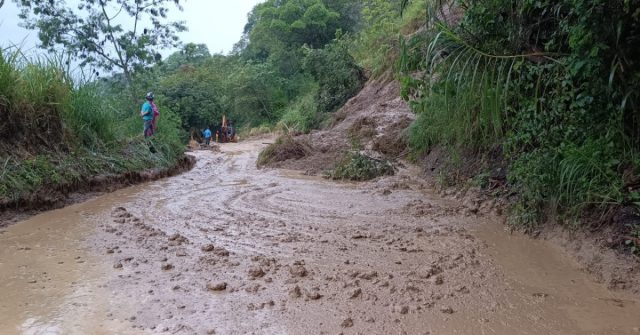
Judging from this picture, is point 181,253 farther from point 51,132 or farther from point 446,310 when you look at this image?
point 51,132

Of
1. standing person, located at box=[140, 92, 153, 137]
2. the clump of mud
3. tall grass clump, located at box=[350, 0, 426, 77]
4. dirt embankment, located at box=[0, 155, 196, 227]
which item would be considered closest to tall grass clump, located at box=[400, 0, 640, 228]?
dirt embankment, located at box=[0, 155, 196, 227]

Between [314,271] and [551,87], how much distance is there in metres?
2.99

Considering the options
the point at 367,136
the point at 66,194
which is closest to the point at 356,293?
the point at 66,194

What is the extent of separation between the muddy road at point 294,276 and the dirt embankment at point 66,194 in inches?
8.9

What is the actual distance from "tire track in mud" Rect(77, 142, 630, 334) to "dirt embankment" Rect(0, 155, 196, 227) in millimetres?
846

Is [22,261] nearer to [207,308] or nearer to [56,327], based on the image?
[56,327]

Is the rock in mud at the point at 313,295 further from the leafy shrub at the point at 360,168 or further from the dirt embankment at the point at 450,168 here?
the leafy shrub at the point at 360,168

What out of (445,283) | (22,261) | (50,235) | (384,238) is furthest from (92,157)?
(445,283)

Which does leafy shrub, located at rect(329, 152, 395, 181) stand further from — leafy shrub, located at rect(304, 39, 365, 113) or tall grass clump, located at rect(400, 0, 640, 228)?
leafy shrub, located at rect(304, 39, 365, 113)

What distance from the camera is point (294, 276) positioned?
3.26 metres

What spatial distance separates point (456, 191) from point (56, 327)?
4.77 metres

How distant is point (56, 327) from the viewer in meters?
2.56

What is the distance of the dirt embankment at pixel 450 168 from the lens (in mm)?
3332

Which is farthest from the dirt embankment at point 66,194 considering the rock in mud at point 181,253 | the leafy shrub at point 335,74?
the leafy shrub at point 335,74
